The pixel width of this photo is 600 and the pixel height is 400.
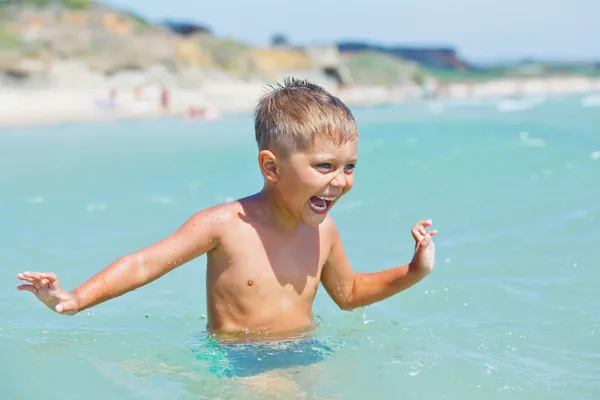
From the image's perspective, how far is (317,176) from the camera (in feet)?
9.20

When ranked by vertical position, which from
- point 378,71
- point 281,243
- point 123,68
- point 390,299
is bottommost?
point 390,299

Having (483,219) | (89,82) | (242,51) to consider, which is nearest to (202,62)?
(242,51)

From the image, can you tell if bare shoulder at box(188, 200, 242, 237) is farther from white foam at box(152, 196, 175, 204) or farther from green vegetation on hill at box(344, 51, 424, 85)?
green vegetation on hill at box(344, 51, 424, 85)

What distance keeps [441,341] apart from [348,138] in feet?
3.98

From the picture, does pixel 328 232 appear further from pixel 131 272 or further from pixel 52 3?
pixel 52 3

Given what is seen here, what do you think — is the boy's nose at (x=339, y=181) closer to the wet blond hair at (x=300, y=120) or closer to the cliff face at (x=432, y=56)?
the wet blond hair at (x=300, y=120)

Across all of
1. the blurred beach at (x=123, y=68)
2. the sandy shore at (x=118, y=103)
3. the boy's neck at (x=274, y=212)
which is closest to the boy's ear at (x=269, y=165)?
the boy's neck at (x=274, y=212)

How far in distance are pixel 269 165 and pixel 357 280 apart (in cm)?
66

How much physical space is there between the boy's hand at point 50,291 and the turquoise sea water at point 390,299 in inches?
13.8

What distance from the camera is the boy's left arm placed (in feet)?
10.1

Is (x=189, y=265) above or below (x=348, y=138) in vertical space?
below

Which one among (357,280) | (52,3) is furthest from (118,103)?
(357,280)

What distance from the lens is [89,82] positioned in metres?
34.3

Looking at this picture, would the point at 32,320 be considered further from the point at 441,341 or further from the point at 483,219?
the point at 483,219
